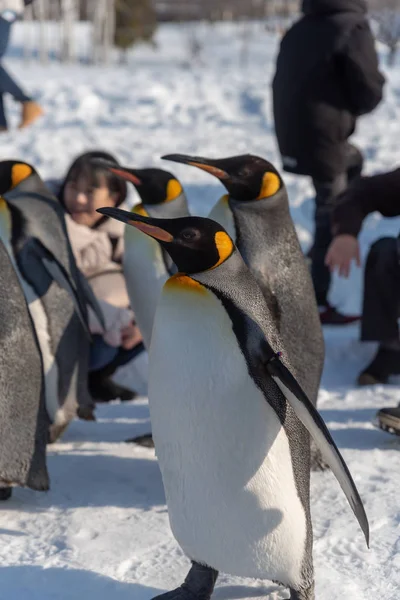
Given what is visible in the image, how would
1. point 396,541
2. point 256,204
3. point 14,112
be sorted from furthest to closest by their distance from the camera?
1. point 14,112
2. point 256,204
3. point 396,541

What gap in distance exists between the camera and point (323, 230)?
421 centimetres

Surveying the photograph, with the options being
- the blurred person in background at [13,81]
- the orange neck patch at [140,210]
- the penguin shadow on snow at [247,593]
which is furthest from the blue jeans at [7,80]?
the penguin shadow on snow at [247,593]

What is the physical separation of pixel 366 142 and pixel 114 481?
18.0 ft

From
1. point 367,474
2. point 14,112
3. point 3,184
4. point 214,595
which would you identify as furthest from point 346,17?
point 14,112

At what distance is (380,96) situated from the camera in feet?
13.3

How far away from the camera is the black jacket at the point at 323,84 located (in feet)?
13.1

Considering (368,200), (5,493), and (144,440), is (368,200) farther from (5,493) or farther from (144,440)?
(5,493)

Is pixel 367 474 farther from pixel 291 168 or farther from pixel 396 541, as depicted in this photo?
pixel 291 168

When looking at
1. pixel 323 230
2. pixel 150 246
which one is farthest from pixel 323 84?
pixel 150 246

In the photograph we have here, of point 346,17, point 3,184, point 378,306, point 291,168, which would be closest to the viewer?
point 3,184

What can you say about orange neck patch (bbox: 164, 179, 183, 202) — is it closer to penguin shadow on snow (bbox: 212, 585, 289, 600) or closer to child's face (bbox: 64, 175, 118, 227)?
child's face (bbox: 64, 175, 118, 227)

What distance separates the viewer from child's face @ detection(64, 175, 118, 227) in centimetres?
329

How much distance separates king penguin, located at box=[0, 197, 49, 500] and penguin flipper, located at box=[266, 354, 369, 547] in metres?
0.69

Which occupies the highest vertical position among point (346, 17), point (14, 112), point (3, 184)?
point (346, 17)
